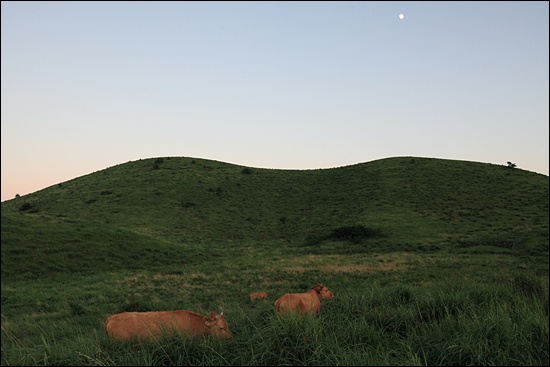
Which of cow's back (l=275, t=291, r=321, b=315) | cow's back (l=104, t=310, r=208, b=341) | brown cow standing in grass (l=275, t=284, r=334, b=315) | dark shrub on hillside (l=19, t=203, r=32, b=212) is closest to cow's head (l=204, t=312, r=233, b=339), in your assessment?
cow's back (l=104, t=310, r=208, b=341)

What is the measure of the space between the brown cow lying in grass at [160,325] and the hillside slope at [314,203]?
24.2 metres

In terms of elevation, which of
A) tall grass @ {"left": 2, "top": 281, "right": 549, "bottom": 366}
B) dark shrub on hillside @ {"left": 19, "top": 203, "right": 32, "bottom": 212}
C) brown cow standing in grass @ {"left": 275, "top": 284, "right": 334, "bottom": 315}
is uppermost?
dark shrub on hillside @ {"left": 19, "top": 203, "right": 32, "bottom": 212}

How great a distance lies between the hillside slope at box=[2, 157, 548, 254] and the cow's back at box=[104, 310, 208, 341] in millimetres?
24178

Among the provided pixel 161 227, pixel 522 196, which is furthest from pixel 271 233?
pixel 522 196

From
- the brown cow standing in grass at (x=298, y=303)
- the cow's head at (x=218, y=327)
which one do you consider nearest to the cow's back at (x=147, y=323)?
the cow's head at (x=218, y=327)

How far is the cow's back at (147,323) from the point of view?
5.99 meters

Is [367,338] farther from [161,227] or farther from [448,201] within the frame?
[448,201]

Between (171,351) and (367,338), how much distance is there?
2810mm

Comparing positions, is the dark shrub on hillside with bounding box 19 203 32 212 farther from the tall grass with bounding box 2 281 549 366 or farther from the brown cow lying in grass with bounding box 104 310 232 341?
the tall grass with bounding box 2 281 549 366

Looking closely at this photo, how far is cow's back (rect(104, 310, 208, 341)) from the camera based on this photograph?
599 cm

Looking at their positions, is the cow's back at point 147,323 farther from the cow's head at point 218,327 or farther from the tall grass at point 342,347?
the tall grass at point 342,347

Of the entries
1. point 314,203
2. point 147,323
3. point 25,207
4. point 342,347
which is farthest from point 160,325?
point 314,203

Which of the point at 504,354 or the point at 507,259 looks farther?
the point at 507,259

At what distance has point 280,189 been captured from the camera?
242ft
